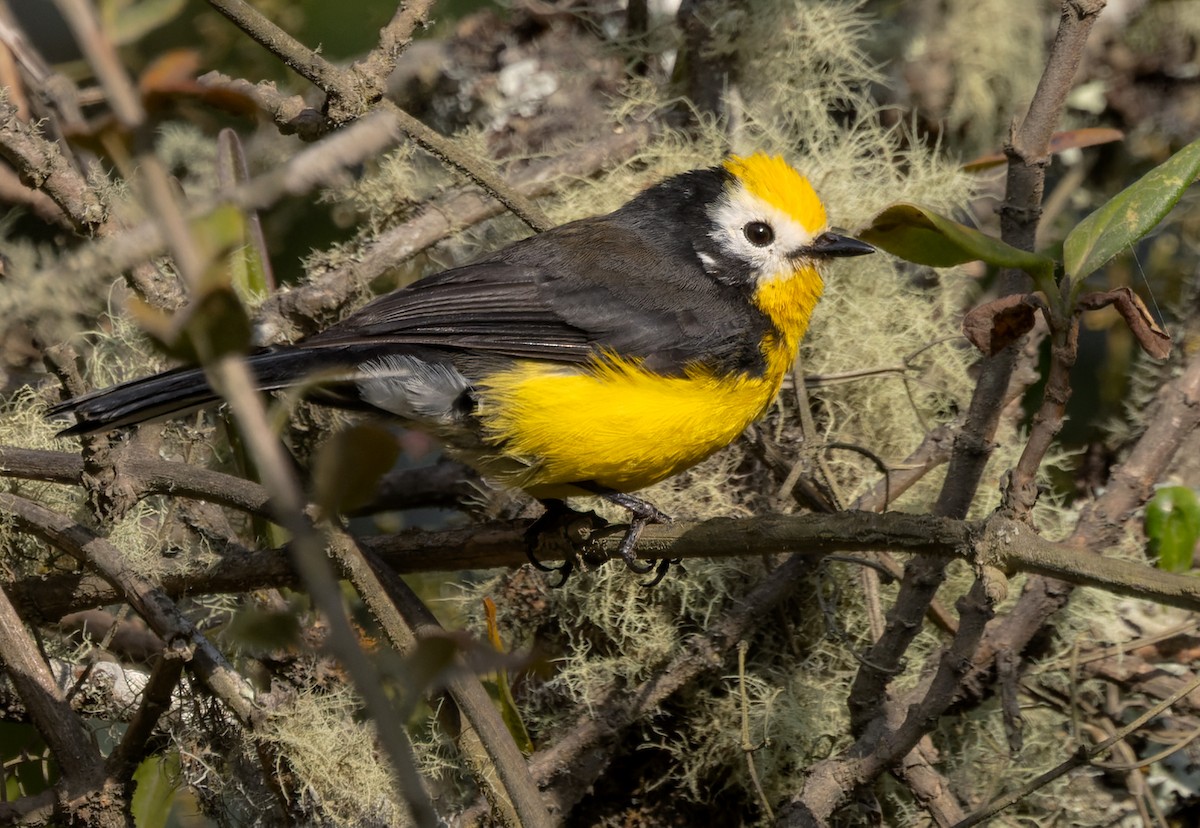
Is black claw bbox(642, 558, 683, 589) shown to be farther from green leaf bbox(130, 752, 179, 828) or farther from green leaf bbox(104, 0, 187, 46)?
green leaf bbox(104, 0, 187, 46)

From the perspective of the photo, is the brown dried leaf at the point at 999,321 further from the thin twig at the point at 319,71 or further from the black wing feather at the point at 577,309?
the thin twig at the point at 319,71

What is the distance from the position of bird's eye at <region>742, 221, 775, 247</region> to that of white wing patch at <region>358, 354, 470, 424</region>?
0.76 metres

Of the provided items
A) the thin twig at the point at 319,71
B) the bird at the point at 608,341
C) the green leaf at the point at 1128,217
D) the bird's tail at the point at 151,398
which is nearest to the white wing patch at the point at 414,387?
the bird at the point at 608,341

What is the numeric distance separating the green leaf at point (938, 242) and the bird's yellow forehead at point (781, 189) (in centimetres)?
93

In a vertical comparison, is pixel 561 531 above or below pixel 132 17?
above

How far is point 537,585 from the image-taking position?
8.93ft

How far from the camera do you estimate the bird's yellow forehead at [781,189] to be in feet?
9.09

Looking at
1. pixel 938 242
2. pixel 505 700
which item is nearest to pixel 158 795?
pixel 505 700

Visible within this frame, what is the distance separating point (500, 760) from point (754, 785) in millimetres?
949


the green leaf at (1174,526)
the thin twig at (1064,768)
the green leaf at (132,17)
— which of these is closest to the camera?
the green leaf at (132,17)

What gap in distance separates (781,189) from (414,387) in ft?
3.07

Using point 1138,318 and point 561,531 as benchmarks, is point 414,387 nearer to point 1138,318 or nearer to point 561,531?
point 561,531

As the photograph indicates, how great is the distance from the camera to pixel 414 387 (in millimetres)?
2529

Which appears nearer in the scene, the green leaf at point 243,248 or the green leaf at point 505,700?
the green leaf at point 505,700
